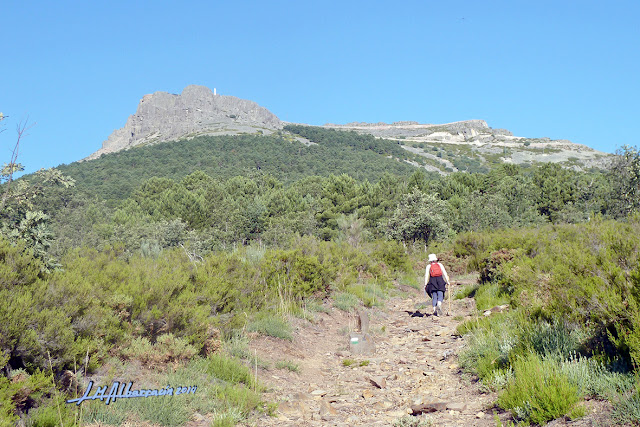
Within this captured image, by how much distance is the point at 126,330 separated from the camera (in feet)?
16.5

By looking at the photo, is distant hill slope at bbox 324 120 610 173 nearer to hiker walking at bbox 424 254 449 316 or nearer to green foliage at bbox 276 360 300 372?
hiker walking at bbox 424 254 449 316

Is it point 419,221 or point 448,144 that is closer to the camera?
point 419,221

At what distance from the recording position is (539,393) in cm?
377

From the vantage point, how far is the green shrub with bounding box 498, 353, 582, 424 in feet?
11.8

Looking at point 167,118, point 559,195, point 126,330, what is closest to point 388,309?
point 126,330

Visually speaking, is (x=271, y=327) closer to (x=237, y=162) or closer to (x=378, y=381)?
(x=378, y=381)

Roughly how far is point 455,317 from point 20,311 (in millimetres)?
7900

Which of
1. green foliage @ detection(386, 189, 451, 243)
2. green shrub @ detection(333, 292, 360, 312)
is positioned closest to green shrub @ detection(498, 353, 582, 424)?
green shrub @ detection(333, 292, 360, 312)

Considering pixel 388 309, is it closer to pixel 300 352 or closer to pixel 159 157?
pixel 300 352

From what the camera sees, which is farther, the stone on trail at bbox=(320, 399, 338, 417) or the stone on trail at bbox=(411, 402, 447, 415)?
the stone on trail at bbox=(320, 399, 338, 417)

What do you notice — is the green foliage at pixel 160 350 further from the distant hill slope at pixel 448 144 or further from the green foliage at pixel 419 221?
the distant hill slope at pixel 448 144

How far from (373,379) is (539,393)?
2497 millimetres

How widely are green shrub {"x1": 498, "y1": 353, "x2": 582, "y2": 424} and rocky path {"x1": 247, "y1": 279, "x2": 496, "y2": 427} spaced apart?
0.32m

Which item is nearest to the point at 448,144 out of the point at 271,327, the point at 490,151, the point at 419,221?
the point at 490,151
